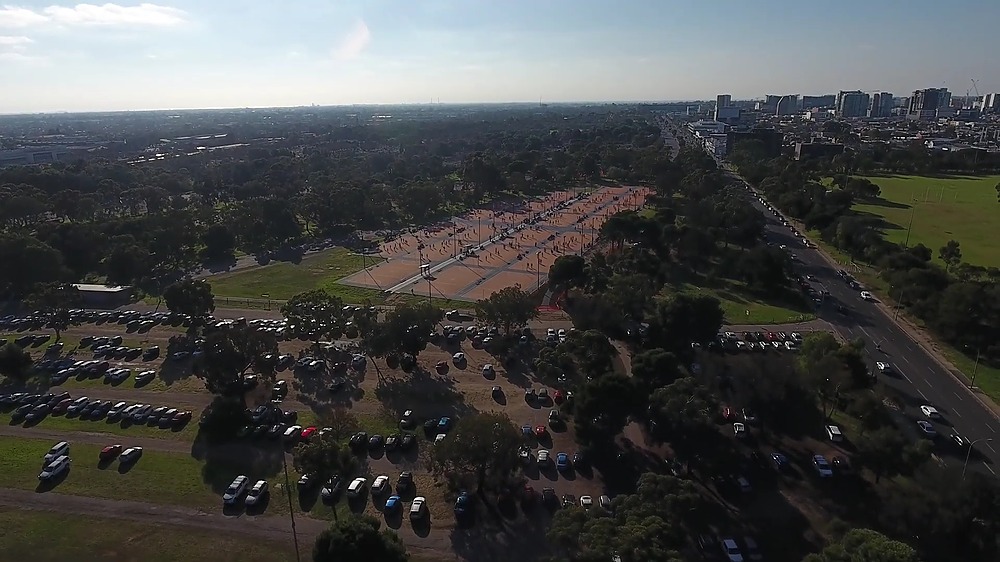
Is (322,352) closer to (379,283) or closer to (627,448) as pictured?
(379,283)

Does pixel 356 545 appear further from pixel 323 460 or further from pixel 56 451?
pixel 56 451

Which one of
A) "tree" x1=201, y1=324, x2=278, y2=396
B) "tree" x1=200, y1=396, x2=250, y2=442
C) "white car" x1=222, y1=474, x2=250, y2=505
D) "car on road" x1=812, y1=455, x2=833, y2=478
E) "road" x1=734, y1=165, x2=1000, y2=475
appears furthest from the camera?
"tree" x1=201, y1=324, x2=278, y2=396

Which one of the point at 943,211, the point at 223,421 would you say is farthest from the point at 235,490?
the point at 943,211

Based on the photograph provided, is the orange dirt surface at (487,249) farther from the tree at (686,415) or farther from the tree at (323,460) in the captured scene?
the tree at (323,460)

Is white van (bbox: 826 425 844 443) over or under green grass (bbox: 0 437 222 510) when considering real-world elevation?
over

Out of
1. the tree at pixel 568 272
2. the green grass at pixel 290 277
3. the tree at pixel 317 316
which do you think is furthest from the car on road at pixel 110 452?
the tree at pixel 568 272

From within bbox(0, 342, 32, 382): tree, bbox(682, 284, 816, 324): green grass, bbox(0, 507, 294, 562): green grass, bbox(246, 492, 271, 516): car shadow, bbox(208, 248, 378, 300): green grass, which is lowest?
bbox(0, 507, 294, 562): green grass

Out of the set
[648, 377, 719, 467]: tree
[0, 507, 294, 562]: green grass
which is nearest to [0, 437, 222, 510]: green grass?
[0, 507, 294, 562]: green grass

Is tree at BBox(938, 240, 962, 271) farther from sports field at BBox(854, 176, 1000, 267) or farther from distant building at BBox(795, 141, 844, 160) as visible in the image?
distant building at BBox(795, 141, 844, 160)
